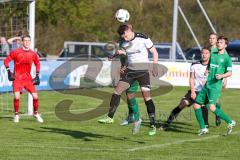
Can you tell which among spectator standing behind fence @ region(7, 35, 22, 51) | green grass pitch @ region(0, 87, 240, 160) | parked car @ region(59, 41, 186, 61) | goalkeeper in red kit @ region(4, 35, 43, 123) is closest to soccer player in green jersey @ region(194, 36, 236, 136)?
green grass pitch @ region(0, 87, 240, 160)

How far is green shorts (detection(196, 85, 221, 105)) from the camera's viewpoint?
13.7 meters

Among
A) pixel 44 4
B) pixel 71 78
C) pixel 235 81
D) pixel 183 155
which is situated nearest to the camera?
pixel 183 155

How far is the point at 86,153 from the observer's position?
1137 centimetres

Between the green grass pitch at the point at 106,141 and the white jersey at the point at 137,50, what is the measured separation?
1.36 meters

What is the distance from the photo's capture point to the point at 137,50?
13.8 meters

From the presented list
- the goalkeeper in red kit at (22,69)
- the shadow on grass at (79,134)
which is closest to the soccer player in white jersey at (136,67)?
the shadow on grass at (79,134)

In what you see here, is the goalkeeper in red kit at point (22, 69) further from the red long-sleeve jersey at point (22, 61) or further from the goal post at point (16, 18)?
the goal post at point (16, 18)

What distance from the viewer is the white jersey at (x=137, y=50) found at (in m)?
13.7

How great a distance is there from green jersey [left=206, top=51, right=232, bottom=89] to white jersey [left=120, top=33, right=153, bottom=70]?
1227mm

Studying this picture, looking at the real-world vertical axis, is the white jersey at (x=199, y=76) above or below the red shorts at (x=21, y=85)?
above

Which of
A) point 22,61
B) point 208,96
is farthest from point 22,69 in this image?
point 208,96

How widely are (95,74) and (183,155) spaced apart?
1743cm

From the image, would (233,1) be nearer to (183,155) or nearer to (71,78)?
(71,78)

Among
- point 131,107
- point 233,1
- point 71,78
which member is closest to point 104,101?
point 71,78
